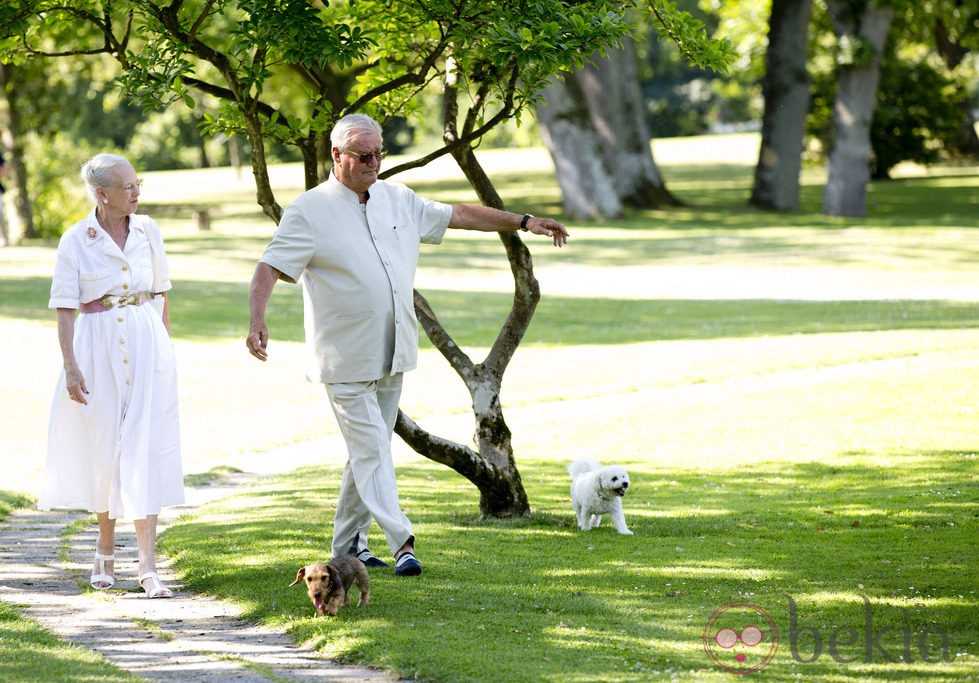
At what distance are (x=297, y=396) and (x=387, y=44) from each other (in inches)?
352

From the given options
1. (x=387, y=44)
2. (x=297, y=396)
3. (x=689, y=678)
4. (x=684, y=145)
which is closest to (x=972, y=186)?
(x=684, y=145)

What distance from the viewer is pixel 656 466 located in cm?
1210

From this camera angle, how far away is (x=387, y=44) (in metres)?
9.11

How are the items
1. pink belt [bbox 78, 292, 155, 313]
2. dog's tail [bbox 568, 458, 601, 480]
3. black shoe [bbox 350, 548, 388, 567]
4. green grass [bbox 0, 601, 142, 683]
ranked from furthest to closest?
dog's tail [bbox 568, 458, 601, 480] → black shoe [bbox 350, 548, 388, 567] → pink belt [bbox 78, 292, 155, 313] → green grass [bbox 0, 601, 142, 683]

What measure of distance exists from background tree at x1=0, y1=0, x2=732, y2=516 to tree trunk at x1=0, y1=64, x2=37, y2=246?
106ft

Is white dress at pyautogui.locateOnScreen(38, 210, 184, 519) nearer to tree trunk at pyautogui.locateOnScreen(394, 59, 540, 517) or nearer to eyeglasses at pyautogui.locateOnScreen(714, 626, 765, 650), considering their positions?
tree trunk at pyautogui.locateOnScreen(394, 59, 540, 517)

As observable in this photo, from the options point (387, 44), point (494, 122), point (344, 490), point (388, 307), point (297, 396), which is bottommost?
point (297, 396)

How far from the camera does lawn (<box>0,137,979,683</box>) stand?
6.22 m

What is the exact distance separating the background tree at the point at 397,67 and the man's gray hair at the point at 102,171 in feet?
1.74

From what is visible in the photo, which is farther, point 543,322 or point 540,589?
point 543,322

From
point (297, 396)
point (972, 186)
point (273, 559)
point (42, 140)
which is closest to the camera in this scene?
point (273, 559)

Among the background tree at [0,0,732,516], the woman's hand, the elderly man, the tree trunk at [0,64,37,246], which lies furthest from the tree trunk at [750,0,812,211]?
the woman's hand

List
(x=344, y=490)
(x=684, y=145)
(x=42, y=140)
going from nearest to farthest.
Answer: (x=344, y=490)
(x=42, y=140)
(x=684, y=145)

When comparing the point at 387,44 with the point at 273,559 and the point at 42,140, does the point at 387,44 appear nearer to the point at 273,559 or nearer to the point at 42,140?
the point at 273,559
